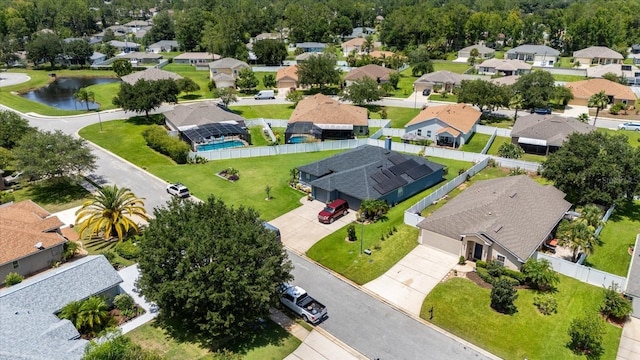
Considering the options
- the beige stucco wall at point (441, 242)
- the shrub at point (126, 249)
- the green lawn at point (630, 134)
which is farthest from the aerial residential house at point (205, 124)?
the green lawn at point (630, 134)

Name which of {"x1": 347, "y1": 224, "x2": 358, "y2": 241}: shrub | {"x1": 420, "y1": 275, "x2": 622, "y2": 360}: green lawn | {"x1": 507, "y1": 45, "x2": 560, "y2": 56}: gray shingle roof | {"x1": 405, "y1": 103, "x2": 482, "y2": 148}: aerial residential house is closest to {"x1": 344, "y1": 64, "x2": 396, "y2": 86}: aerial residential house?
{"x1": 405, "y1": 103, "x2": 482, "y2": 148}: aerial residential house

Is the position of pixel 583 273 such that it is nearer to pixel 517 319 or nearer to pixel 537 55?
pixel 517 319

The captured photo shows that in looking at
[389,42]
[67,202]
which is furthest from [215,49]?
[67,202]

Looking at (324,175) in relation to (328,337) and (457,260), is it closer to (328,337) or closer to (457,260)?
(457,260)

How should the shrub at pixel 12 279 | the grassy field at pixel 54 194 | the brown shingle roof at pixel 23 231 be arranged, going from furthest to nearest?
the grassy field at pixel 54 194 → the brown shingle roof at pixel 23 231 → the shrub at pixel 12 279

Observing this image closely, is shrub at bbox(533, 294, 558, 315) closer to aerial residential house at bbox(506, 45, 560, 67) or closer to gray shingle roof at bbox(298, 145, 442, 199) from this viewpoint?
gray shingle roof at bbox(298, 145, 442, 199)

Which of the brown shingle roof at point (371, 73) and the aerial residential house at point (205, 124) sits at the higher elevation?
the brown shingle roof at point (371, 73)

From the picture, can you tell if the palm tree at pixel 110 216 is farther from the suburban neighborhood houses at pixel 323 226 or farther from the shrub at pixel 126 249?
the shrub at pixel 126 249
